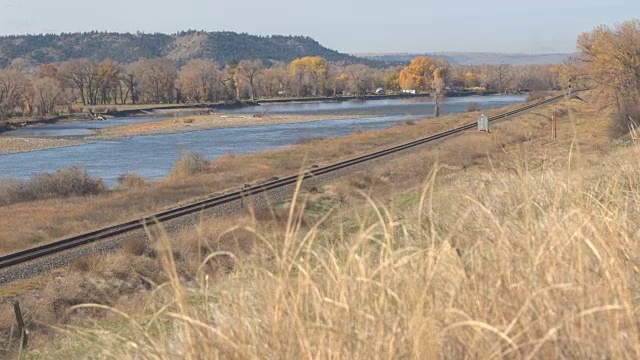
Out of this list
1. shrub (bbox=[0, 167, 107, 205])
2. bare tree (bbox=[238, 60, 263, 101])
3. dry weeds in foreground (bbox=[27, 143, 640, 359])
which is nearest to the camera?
dry weeds in foreground (bbox=[27, 143, 640, 359])

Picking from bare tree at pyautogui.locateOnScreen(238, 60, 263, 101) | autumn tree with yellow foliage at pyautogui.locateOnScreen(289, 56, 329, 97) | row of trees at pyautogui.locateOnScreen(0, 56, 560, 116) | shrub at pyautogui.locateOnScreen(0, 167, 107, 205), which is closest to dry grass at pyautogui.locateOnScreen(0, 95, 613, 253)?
shrub at pyautogui.locateOnScreen(0, 167, 107, 205)

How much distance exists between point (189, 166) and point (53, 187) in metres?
7.05

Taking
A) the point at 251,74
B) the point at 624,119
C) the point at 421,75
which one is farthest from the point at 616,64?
the point at 421,75

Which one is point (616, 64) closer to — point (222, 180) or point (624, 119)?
point (624, 119)

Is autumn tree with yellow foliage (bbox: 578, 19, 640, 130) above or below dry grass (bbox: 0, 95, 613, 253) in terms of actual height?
above

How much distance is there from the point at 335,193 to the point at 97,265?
11.2 meters

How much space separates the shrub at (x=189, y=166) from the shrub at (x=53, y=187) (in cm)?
418

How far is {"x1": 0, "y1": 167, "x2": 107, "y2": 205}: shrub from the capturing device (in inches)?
1273

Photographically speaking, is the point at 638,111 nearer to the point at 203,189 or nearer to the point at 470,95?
the point at 203,189

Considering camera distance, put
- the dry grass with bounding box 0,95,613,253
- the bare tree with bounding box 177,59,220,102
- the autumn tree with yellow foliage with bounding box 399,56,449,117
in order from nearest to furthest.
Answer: the dry grass with bounding box 0,95,613,253, the bare tree with bounding box 177,59,220,102, the autumn tree with yellow foliage with bounding box 399,56,449,117

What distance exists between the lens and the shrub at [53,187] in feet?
106

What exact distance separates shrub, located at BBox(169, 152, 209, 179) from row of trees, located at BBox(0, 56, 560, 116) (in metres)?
76.5

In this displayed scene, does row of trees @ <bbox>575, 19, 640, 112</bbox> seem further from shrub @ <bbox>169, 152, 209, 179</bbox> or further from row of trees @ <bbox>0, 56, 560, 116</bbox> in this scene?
row of trees @ <bbox>0, 56, 560, 116</bbox>

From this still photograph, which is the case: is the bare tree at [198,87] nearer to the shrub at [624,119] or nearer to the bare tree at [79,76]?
the bare tree at [79,76]
